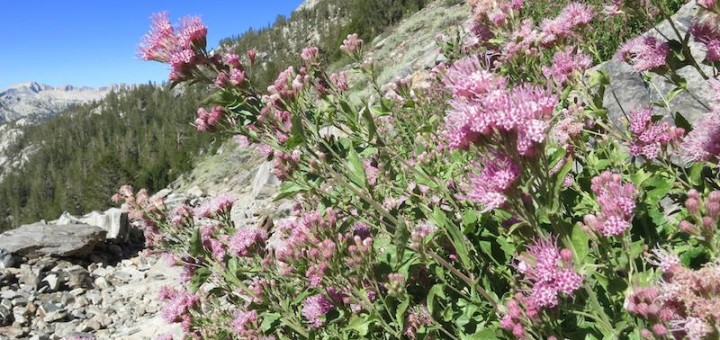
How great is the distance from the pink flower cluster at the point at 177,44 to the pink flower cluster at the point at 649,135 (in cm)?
232

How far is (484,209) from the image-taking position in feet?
5.69

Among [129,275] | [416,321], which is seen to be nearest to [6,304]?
[129,275]

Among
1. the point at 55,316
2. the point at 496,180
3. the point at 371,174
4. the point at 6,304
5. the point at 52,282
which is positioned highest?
the point at 496,180

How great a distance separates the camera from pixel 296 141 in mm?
2635

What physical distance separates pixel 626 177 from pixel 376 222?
1392mm

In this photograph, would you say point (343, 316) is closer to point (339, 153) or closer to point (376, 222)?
point (376, 222)

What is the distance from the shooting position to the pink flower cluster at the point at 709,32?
73.2 inches

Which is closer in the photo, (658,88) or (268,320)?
(268,320)

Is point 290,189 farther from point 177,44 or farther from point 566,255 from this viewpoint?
point 566,255

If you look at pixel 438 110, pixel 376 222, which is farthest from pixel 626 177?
pixel 438 110

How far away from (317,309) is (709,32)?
237 centimetres

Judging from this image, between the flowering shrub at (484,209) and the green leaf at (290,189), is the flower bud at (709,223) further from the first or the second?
the green leaf at (290,189)

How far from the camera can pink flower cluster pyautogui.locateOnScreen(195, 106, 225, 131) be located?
3.03 meters

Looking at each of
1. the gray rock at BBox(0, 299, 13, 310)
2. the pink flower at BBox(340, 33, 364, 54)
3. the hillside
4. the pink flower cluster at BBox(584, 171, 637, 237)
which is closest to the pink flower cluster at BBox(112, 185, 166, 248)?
the pink flower at BBox(340, 33, 364, 54)
